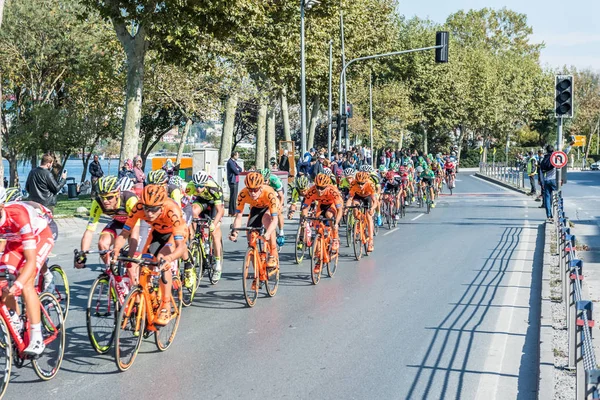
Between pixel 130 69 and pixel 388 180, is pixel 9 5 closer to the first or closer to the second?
pixel 130 69

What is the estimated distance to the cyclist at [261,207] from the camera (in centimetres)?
1103

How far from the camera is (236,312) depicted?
404 inches

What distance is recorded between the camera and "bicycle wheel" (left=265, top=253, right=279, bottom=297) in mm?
11132

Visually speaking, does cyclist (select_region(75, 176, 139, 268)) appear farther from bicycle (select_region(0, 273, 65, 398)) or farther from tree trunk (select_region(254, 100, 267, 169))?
tree trunk (select_region(254, 100, 267, 169))

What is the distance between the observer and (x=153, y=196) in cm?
775

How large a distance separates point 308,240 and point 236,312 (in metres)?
4.03

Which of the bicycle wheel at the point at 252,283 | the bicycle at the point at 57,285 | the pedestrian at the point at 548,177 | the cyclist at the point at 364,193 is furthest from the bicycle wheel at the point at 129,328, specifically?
the pedestrian at the point at 548,177

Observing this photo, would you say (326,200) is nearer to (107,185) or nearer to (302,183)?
(302,183)

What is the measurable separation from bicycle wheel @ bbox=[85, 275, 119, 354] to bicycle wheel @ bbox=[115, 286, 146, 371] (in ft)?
0.69

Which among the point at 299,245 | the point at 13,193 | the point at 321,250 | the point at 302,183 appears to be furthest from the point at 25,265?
the point at 302,183

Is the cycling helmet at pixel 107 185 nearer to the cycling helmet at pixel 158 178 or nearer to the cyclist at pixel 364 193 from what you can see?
the cycling helmet at pixel 158 178

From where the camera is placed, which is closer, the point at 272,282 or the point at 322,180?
the point at 272,282

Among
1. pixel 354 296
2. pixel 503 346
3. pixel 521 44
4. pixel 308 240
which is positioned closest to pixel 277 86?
pixel 308 240

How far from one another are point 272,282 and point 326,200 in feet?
9.42
